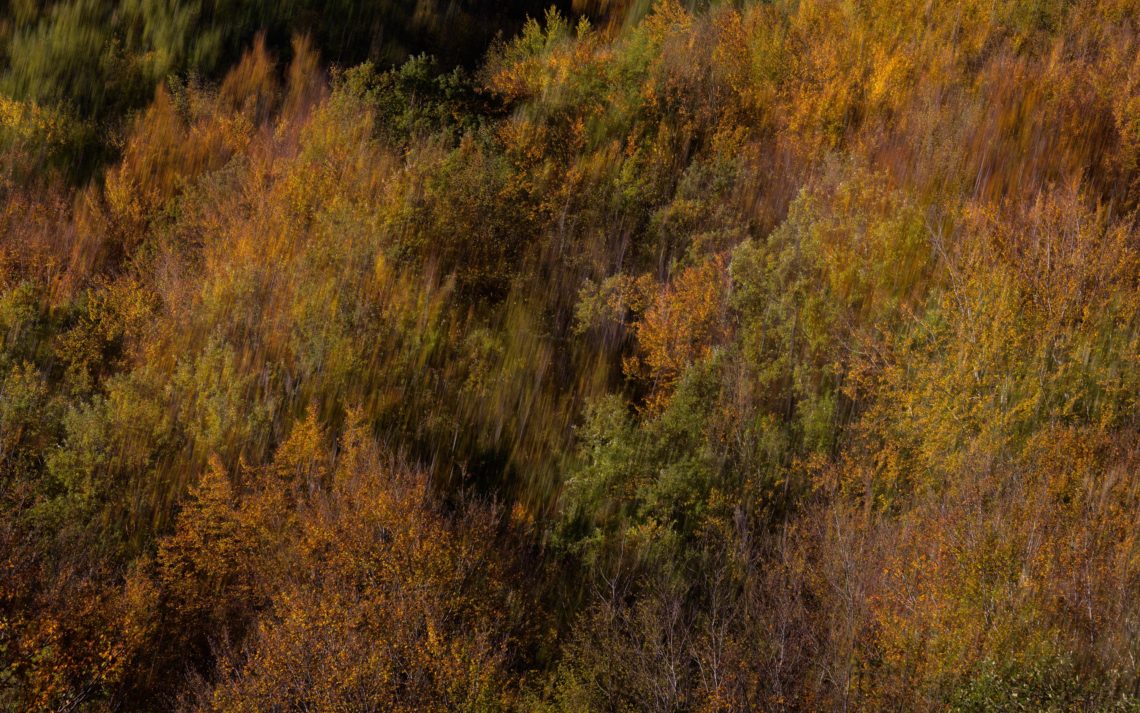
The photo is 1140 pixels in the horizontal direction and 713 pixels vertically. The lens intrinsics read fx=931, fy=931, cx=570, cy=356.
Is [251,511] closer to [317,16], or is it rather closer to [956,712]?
[956,712]

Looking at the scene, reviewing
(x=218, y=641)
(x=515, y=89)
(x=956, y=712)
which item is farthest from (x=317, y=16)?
(x=956, y=712)

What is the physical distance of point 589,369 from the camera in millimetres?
39875

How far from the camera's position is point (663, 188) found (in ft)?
145

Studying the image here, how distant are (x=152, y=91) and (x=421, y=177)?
2478cm

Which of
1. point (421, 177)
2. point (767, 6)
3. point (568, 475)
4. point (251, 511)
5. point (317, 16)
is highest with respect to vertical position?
point (767, 6)

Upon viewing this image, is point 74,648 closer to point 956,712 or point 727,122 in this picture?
point 956,712

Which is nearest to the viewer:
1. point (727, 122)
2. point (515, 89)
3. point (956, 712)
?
point (956, 712)

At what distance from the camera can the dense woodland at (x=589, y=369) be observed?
77.5 feet

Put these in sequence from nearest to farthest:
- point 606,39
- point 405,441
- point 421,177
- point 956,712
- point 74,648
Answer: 1. point 956,712
2. point 74,648
3. point 405,441
4. point 421,177
5. point 606,39

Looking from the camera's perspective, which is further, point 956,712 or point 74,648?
point 74,648

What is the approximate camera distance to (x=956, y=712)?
16016 mm

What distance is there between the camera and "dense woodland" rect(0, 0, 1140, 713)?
23609 mm

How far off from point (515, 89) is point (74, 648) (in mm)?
34698

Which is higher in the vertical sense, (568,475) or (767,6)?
(767,6)
